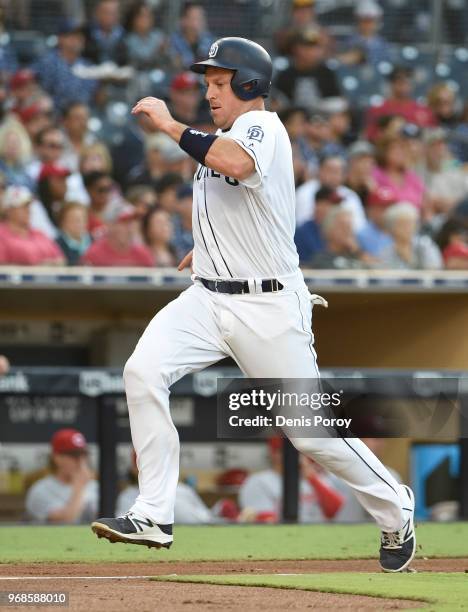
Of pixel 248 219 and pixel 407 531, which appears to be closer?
pixel 248 219

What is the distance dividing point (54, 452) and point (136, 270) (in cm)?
155

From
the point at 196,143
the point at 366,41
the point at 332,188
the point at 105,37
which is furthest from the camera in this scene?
the point at 366,41

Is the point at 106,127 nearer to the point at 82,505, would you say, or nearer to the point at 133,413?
the point at 82,505

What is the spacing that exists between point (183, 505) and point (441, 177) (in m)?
4.46

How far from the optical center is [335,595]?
4.04 meters

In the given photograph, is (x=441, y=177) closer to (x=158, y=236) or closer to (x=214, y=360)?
(x=158, y=236)

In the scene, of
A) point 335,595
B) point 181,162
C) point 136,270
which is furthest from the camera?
point 181,162

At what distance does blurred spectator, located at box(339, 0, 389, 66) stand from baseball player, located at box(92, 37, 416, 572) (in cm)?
829

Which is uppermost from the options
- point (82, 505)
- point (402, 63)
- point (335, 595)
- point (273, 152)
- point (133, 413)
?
point (402, 63)

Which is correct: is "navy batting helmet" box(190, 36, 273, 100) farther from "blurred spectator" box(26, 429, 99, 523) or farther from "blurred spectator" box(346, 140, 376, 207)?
"blurred spectator" box(346, 140, 376, 207)

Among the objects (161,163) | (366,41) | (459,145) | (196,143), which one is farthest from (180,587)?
(366,41)

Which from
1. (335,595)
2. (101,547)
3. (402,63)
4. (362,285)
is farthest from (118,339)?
(335,595)

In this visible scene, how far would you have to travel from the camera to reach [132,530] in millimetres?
4531

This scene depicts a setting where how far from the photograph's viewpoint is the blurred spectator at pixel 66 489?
8.23 metres
